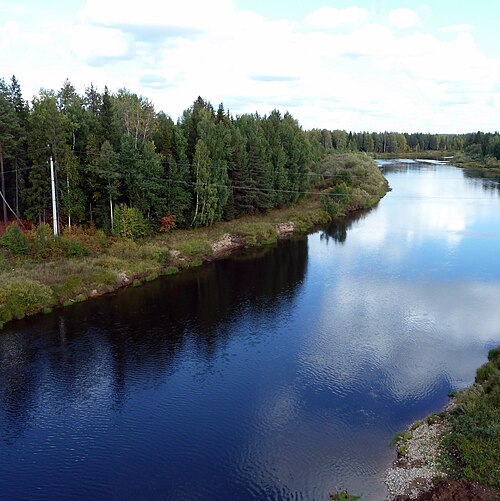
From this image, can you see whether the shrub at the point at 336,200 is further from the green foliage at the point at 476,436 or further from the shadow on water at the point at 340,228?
the green foliage at the point at 476,436

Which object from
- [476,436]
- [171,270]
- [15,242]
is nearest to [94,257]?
[15,242]

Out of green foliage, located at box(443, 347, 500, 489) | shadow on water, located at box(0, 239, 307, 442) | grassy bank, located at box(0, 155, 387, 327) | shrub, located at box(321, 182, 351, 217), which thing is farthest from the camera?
shrub, located at box(321, 182, 351, 217)

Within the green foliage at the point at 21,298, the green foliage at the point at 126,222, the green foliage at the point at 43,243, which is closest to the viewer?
the green foliage at the point at 21,298

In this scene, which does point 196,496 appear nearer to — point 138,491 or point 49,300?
point 138,491

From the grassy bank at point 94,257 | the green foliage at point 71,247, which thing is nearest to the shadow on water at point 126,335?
the grassy bank at point 94,257

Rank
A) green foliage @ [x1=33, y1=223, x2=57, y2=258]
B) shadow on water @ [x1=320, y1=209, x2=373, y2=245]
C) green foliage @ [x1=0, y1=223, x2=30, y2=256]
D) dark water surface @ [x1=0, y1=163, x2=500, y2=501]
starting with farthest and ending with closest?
shadow on water @ [x1=320, y1=209, x2=373, y2=245]
green foliage @ [x1=33, y1=223, x2=57, y2=258]
green foliage @ [x1=0, y1=223, x2=30, y2=256]
dark water surface @ [x1=0, y1=163, x2=500, y2=501]

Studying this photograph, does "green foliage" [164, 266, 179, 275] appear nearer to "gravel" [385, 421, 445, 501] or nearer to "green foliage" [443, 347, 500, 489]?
"green foliage" [443, 347, 500, 489]

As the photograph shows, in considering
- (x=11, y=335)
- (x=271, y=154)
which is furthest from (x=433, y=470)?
(x=271, y=154)

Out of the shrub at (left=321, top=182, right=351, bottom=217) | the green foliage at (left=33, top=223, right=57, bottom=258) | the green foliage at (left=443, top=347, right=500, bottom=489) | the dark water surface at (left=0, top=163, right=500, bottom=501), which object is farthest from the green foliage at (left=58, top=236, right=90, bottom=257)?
the shrub at (left=321, top=182, right=351, bottom=217)
